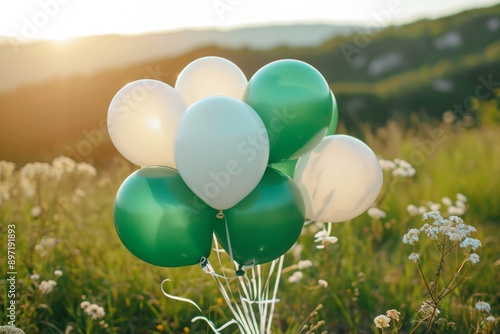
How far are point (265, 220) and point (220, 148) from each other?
313 millimetres

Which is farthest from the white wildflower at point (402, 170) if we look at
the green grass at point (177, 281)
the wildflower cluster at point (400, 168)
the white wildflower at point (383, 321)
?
the white wildflower at point (383, 321)

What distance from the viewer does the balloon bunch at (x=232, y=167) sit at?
1.89 metres

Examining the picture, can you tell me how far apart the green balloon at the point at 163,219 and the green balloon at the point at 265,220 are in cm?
10

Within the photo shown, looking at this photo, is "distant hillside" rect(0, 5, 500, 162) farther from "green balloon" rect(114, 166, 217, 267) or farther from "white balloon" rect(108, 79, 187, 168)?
"green balloon" rect(114, 166, 217, 267)

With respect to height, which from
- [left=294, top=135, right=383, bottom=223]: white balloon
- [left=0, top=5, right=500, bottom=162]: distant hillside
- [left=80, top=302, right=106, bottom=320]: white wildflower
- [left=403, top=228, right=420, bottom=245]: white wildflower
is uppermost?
[left=294, top=135, right=383, bottom=223]: white balloon

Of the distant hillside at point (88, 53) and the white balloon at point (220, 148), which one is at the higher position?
the white balloon at point (220, 148)

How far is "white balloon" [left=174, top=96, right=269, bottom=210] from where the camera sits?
1860mm

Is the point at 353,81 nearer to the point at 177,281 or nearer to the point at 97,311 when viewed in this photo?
the point at 177,281

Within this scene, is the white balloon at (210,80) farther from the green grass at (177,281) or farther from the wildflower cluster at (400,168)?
the wildflower cluster at (400,168)

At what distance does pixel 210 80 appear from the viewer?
7.61ft

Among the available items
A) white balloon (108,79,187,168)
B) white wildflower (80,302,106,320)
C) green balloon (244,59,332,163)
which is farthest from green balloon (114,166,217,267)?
white wildflower (80,302,106,320)

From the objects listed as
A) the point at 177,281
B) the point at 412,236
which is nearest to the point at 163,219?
the point at 412,236

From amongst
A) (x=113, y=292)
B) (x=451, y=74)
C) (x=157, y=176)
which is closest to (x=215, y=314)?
(x=113, y=292)

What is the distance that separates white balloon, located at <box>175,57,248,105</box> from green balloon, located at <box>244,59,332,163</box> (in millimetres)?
281
